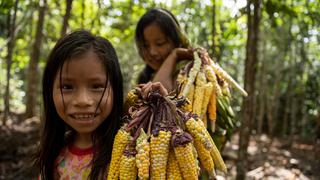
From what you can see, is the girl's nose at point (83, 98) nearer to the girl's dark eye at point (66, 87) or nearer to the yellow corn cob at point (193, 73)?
the girl's dark eye at point (66, 87)

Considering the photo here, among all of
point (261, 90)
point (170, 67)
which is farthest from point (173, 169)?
point (261, 90)

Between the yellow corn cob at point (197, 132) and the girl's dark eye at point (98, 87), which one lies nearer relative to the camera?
the yellow corn cob at point (197, 132)

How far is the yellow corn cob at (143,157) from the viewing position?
1.23 metres

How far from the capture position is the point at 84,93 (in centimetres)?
155

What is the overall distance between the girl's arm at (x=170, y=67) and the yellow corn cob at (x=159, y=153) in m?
1.03

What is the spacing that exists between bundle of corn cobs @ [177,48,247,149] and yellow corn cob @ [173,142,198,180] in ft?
1.52

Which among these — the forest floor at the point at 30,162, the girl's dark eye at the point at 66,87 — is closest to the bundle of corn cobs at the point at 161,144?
the girl's dark eye at the point at 66,87

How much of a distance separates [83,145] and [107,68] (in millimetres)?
421

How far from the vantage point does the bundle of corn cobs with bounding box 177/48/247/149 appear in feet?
6.11

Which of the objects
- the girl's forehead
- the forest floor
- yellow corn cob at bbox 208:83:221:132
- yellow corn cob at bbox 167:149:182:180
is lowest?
the forest floor

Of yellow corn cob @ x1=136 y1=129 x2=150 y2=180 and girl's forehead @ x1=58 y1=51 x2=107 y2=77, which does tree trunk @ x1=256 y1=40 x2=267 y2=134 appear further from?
yellow corn cob @ x1=136 y1=129 x2=150 y2=180

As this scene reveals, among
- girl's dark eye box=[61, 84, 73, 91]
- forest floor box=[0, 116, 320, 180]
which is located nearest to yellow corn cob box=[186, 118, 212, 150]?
girl's dark eye box=[61, 84, 73, 91]

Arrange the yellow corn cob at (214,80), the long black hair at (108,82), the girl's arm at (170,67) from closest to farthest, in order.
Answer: the long black hair at (108,82) < the yellow corn cob at (214,80) < the girl's arm at (170,67)

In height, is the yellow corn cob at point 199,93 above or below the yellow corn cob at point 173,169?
above
